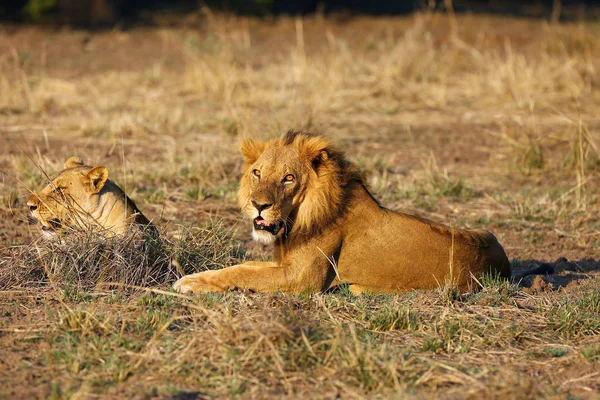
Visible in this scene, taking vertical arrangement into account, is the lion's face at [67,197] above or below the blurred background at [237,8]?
above

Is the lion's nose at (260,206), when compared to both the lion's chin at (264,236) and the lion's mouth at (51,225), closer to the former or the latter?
the lion's chin at (264,236)

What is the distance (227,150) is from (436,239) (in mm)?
4125

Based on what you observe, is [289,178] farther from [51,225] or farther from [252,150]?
[51,225]

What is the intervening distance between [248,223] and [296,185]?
208 cm

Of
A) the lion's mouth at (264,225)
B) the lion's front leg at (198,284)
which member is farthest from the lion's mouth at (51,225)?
the lion's mouth at (264,225)

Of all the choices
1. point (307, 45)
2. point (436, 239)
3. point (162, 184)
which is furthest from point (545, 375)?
point (307, 45)

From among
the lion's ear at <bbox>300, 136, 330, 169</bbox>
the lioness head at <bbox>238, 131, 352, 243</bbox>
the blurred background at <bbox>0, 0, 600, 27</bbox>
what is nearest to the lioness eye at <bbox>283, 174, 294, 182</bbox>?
the lioness head at <bbox>238, 131, 352, 243</bbox>

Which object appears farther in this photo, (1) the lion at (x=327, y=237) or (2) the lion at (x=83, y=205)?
(2) the lion at (x=83, y=205)

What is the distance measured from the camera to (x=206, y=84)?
12.0 m

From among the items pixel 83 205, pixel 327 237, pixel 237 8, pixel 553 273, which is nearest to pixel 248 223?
pixel 83 205

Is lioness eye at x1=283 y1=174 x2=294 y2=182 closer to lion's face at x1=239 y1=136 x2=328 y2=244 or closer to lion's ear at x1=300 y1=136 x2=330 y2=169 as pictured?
lion's face at x1=239 y1=136 x2=328 y2=244

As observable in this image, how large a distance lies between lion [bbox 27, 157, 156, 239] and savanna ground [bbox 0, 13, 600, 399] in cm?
17

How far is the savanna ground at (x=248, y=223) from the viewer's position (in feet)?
13.2

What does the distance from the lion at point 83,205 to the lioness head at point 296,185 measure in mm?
799
